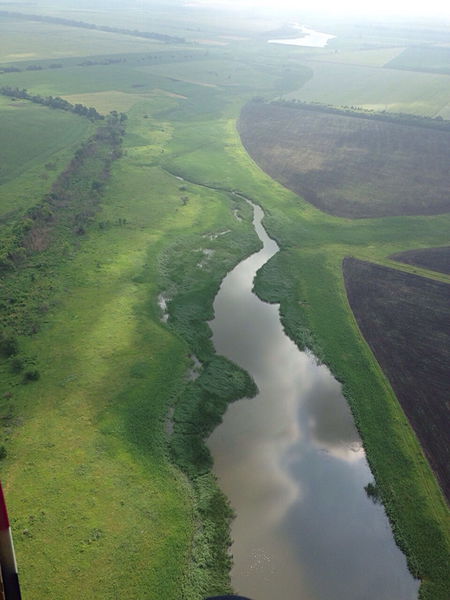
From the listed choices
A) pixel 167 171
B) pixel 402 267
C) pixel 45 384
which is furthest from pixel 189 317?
pixel 167 171

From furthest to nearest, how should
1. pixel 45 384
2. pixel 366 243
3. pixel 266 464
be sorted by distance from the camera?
pixel 366 243
pixel 45 384
pixel 266 464

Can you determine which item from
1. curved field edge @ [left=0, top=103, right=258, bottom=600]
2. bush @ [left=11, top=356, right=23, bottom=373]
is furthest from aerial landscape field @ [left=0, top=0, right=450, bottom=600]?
bush @ [left=11, top=356, right=23, bottom=373]

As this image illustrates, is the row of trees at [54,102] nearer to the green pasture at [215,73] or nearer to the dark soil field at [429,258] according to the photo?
the green pasture at [215,73]

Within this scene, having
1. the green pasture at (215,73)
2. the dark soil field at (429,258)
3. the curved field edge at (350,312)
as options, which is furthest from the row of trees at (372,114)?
the dark soil field at (429,258)

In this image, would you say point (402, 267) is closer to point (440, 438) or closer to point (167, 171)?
point (440, 438)

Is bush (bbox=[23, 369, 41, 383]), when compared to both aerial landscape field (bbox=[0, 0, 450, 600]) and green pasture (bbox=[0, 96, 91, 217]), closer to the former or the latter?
aerial landscape field (bbox=[0, 0, 450, 600])

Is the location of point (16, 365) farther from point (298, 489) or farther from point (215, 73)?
point (215, 73)
